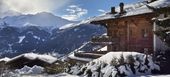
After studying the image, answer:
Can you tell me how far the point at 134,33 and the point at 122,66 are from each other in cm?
1304

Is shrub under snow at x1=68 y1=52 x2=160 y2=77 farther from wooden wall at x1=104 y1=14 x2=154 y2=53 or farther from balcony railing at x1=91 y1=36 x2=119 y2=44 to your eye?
balcony railing at x1=91 y1=36 x2=119 y2=44

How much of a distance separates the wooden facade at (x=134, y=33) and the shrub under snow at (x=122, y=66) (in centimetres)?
645

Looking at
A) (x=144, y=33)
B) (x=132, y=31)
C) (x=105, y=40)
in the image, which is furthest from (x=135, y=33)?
(x=105, y=40)

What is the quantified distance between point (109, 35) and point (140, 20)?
28.0 feet

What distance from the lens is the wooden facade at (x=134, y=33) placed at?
93.7 ft

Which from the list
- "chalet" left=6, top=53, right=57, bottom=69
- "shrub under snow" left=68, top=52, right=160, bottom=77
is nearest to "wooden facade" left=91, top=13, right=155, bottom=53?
"shrub under snow" left=68, top=52, right=160, bottom=77

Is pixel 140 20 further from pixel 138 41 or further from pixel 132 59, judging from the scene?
pixel 132 59

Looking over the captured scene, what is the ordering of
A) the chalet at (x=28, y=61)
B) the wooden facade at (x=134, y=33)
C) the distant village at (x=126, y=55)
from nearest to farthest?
the distant village at (x=126, y=55) < the chalet at (x=28, y=61) < the wooden facade at (x=134, y=33)

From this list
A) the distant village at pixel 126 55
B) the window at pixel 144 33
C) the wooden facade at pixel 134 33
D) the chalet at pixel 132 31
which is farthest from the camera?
the window at pixel 144 33

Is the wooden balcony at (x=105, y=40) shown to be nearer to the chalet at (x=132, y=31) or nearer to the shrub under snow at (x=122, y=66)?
the chalet at (x=132, y=31)

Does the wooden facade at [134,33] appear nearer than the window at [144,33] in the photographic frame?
Yes

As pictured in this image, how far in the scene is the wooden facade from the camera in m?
28.6

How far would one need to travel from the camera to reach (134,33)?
104ft

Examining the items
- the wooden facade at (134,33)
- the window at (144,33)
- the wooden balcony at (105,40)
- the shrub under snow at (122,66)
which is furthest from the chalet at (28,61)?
the wooden balcony at (105,40)
